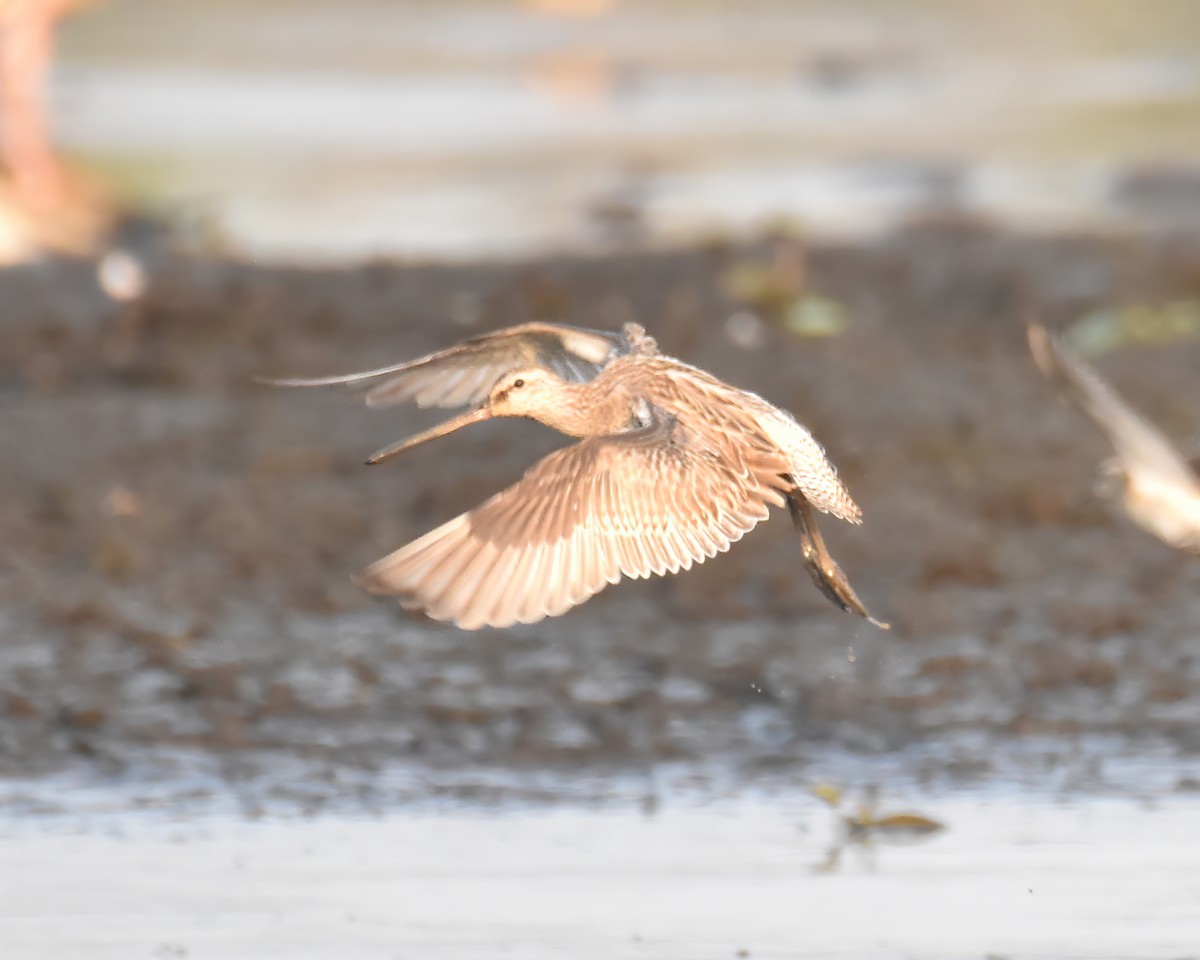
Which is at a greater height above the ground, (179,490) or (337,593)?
(179,490)

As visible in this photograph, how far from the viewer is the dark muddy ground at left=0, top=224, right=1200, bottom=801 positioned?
7609 mm

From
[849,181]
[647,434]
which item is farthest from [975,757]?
[849,181]

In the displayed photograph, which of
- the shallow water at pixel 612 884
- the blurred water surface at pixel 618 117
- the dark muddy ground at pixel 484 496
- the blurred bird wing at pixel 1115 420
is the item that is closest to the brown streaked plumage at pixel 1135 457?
the blurred bird wing at pixel 1115 420

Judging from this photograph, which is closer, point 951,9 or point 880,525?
point 880,525

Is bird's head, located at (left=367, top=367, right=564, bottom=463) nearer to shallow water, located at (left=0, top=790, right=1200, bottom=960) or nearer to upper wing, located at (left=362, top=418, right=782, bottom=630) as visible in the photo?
upper wing, located at (left=362, top=418, right=782, bottom=630)

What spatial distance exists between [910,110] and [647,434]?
15649 millimetres

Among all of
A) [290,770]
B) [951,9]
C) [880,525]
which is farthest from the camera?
[951,9]

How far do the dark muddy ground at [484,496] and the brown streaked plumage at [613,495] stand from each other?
141 centimetres

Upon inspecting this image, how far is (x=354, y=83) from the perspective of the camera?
22.2m

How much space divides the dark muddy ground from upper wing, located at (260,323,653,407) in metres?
1.19

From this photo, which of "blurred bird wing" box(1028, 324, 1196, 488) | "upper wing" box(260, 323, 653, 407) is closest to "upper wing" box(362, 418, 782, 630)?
"upper wing" box(260, 323, 653, 407)

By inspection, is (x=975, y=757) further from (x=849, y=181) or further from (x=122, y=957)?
(x=849, y=181)

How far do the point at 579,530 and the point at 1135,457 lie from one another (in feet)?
4.58

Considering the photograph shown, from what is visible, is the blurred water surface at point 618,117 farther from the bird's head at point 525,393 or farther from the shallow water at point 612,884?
the bird's head at point 525,393
